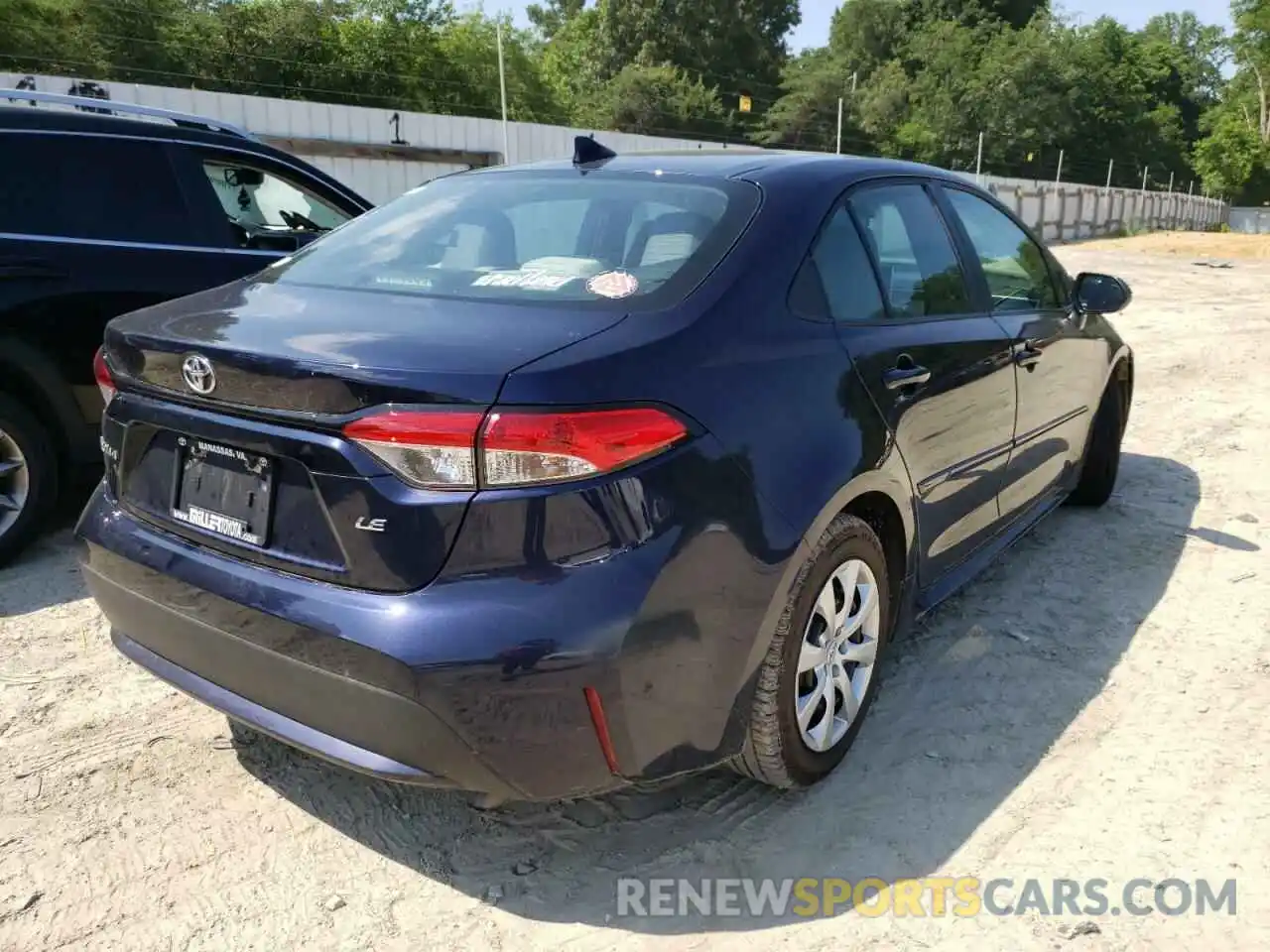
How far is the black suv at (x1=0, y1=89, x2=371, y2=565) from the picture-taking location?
13.1ft

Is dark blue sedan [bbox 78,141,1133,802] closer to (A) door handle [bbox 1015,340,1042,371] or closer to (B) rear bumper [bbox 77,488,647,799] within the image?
(B) rear bumper [bbox 77,488,647,799]

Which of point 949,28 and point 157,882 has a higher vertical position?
point 949,28

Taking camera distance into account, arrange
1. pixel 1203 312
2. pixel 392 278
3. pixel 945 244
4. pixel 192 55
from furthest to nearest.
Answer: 1. pixel 192 55
2. pixel 1203 312
3. pixel 945 244
4. pixel 392 278

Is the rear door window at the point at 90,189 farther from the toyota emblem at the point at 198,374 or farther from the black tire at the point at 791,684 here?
the black tire at the point at 791,684

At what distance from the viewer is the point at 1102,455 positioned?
494cm

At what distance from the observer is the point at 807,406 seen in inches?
96.7

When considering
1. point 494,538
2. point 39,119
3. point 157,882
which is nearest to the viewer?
point 494,538

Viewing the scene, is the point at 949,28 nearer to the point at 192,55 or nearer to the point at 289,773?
the point at 192,55

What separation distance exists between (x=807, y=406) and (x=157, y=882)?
1.89 m

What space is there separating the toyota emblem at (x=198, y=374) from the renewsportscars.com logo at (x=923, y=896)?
1478 mm

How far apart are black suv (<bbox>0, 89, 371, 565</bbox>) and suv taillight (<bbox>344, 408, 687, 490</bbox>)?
2.71m

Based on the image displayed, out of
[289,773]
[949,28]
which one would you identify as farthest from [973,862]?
[949,28]

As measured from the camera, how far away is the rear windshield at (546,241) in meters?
2.45

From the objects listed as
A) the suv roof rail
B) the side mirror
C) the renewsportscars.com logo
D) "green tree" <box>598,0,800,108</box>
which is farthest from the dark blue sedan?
"green tree" <box>598,0,800,108</box>
